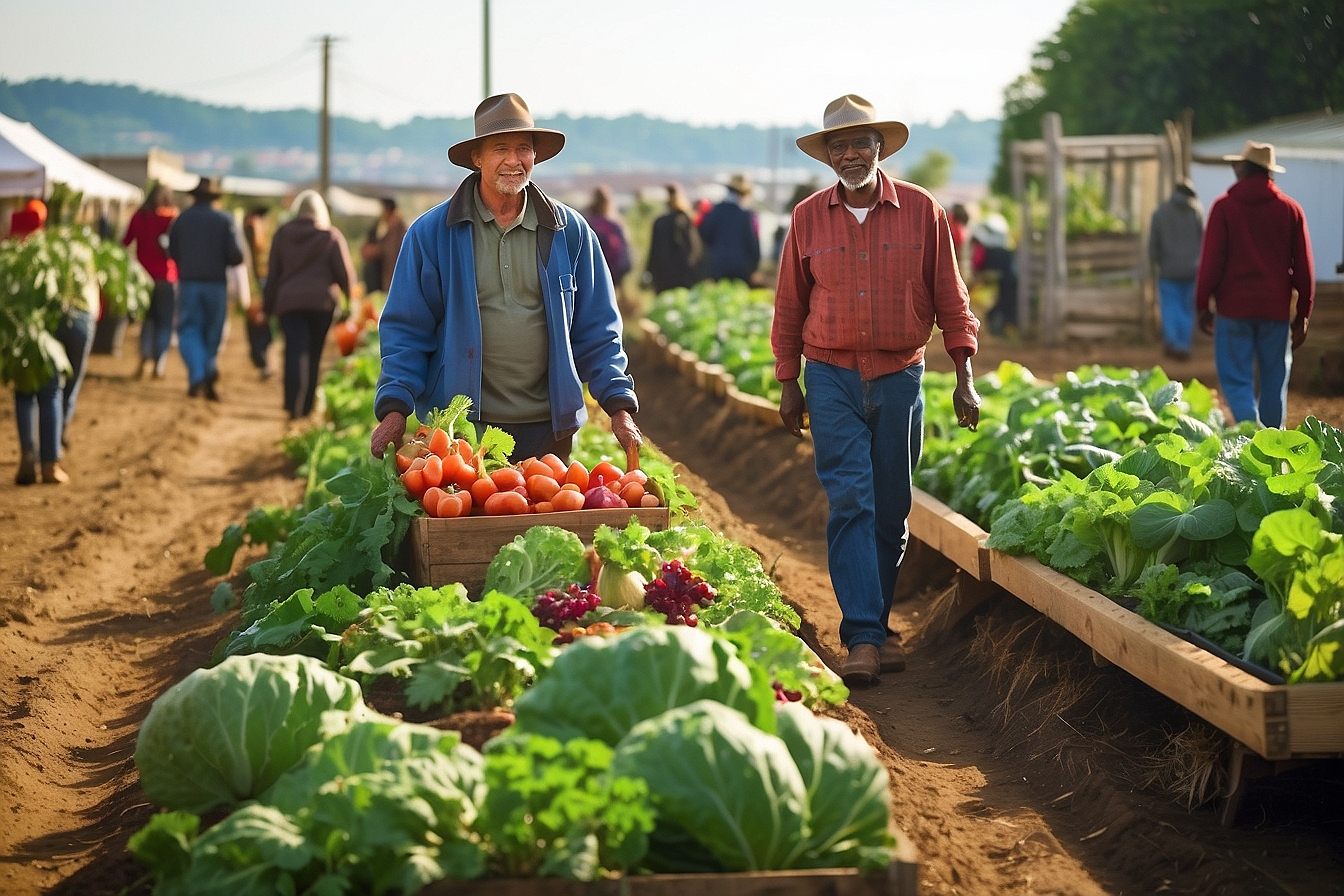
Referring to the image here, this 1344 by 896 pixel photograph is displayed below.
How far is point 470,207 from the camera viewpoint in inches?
220

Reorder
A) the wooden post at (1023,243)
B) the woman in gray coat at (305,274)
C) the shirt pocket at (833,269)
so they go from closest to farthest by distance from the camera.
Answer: the shirt pocket at (833,269)
the woman in gray coat at (305,274)
the wooden post at (1023,243)

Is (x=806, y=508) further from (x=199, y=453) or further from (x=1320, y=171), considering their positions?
(x=1320, y=171)

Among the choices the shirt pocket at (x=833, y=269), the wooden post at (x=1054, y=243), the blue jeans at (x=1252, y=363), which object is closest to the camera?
the shirt pocket at (x=833, y=269)

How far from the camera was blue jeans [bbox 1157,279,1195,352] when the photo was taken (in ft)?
54.8

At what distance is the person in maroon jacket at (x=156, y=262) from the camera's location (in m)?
15.5

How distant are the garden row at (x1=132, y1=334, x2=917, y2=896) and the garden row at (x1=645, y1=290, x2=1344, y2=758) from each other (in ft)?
4.19

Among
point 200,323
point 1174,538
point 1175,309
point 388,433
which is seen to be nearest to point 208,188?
point 200,323

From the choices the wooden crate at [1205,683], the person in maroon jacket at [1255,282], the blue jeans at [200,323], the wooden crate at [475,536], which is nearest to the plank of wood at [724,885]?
the wooden crate at [1205,683]

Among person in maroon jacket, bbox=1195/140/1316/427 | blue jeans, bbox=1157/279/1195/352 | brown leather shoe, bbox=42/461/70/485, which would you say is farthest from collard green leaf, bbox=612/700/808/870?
blue jeans, bbox=1157/279/1195/352

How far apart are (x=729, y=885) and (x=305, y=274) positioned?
10191 mm

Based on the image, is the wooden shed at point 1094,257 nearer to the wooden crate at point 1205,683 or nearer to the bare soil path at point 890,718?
the bare soil path at point 890,718

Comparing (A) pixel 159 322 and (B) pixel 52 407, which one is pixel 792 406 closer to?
(B) pixel 52 407

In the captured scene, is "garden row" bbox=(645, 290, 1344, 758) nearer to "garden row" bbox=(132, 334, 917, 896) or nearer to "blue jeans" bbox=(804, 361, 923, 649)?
"blue jeans" bbox=(804, 361, 923, 649)

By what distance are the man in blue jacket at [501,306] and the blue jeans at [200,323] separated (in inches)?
353
